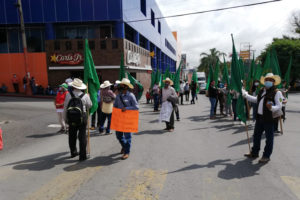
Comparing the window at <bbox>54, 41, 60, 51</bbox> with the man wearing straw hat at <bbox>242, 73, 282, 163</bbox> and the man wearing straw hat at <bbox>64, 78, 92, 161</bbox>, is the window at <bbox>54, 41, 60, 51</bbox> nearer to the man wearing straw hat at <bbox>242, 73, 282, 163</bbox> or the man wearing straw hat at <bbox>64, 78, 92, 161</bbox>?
the man wearing straw hat at <bbox>64, 78, 92, 161</bbox>

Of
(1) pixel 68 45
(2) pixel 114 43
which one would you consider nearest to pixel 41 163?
(2) pixel 114 43

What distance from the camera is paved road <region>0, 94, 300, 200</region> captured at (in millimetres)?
3791

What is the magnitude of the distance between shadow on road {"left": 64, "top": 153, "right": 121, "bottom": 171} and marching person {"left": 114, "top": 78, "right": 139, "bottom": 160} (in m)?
0.25

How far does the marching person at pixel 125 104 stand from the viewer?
5465 millimetres

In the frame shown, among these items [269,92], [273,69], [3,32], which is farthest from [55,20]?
[269,92]

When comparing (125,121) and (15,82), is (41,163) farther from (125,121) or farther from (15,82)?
(15,82)

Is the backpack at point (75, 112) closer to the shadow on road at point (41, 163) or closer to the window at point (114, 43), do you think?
the shadow on road at point (41, 163)

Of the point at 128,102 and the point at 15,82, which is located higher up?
the point at 15,82

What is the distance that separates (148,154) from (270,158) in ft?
9.08

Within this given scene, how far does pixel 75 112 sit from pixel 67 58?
17.5m

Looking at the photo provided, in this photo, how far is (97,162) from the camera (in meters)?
5.21

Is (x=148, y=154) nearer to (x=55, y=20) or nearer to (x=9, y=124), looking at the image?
(x=9, y=124)

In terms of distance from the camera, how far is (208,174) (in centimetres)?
448

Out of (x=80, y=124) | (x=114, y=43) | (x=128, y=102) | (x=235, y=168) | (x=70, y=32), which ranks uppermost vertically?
(x=70, y=32)
